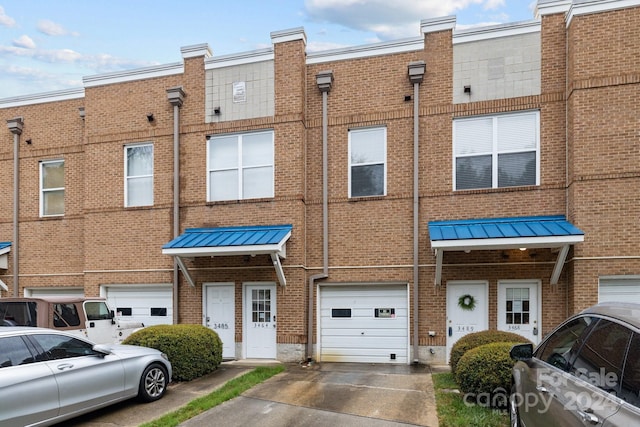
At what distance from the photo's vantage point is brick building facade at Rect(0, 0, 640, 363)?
10.2 meters

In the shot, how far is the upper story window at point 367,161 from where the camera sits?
472 inches

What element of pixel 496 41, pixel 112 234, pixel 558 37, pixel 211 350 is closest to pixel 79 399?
pixel 211 350

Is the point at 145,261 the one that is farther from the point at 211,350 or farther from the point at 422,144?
the point at 422,144

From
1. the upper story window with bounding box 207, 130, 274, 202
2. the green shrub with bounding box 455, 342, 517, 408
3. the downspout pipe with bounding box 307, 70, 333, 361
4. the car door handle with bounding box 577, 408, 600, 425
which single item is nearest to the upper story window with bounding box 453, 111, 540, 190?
the downspout pipe with bounding box 307, 70, 333, 361

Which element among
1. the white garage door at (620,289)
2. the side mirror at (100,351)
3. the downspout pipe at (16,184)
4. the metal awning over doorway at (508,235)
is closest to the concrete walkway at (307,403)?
the side mirror at (100,351)

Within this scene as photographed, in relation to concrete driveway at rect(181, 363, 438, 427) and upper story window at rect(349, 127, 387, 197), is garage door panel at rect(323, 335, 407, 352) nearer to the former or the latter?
concrete driveway at rect(181, 363, 438, 427)

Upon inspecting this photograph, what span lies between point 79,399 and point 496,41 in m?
11.1

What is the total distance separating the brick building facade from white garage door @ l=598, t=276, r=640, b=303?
43 mm

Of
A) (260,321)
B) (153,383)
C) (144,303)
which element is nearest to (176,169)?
(144,303)

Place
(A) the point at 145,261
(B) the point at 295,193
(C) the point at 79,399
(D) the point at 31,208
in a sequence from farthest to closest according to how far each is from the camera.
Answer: (D) the point at 31,208 < (A) the point at 145,261 < (B) the point at 295,193 < (C) the point at 79,399

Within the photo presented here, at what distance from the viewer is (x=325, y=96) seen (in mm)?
12227

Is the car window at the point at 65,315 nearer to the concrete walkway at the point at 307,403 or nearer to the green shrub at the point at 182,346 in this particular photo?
the green shrub at the point at 182,346

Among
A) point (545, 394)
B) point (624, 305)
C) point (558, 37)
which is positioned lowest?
point (545, 394)

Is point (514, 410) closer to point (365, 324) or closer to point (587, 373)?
point (587, 373)
